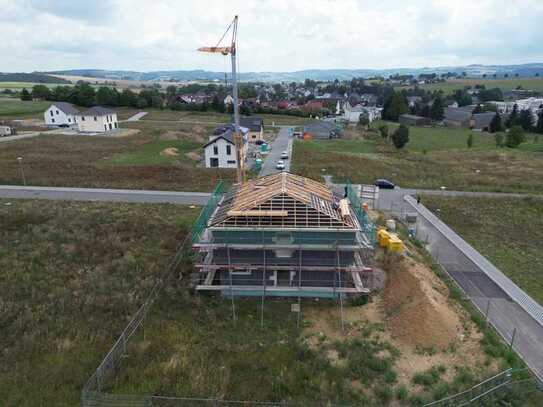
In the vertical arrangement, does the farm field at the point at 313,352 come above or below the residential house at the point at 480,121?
below

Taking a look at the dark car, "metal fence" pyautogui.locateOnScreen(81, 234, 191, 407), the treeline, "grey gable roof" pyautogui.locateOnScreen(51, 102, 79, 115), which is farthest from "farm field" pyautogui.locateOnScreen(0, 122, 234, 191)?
the treeline

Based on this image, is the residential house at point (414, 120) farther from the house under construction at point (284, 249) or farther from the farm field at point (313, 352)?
the farm field at point (313, 352)

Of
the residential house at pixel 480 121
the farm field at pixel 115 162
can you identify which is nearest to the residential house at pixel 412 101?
the residential house at pixel 480 121

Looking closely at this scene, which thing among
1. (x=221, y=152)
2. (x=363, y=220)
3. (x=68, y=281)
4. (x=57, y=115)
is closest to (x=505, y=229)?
(x=363, y=220)

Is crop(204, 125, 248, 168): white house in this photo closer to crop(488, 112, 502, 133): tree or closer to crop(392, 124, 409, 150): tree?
crop(392, 124, 409, 150): tree

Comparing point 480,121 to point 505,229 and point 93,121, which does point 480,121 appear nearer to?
point 505,229

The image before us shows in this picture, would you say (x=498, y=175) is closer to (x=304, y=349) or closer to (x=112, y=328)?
(x=304, y=349)

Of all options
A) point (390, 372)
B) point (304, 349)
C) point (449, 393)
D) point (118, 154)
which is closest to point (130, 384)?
point (304, 349)
